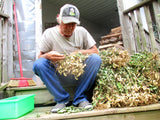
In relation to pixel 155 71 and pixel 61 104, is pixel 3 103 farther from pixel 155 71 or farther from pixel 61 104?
pixel 155 71

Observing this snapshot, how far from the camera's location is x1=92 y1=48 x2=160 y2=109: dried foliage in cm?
135

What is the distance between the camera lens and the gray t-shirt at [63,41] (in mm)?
1868

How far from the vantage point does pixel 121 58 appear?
5.23ft

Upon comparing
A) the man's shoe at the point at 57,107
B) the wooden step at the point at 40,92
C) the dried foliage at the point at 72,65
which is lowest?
the man's shoe at the point at 57,107

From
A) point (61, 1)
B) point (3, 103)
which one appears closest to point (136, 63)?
point (3, 103)

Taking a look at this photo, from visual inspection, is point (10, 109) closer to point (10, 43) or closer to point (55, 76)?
point (55, 76)

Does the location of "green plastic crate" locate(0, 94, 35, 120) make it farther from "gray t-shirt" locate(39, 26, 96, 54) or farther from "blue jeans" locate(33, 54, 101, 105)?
"gray t-shirt" locate(39, 26, 96, 54)

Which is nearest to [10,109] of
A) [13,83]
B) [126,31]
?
[13,83]

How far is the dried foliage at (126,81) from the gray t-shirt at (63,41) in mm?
355

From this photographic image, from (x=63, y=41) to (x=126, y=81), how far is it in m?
0.99

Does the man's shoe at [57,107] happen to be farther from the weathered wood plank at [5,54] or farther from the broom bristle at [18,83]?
the weathered wood plank at [5,54]

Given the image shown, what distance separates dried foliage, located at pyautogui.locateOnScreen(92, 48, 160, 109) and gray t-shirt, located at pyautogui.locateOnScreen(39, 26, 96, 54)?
355 mm

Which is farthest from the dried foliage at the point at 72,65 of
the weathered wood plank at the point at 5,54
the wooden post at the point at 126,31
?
the wooden post at the point at 126,31

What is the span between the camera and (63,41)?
1895mm
